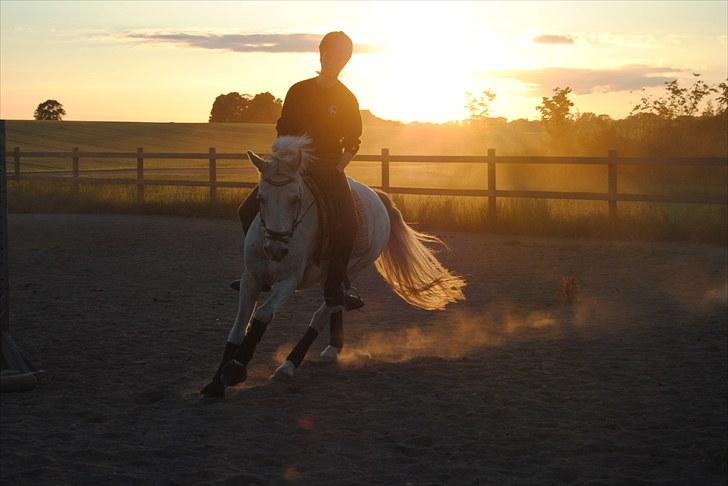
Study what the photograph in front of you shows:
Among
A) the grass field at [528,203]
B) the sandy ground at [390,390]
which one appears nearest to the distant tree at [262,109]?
the grass field at [528,203]

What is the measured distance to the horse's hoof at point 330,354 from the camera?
765 centimetres

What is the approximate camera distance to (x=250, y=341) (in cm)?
662

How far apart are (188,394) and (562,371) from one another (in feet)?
8.43

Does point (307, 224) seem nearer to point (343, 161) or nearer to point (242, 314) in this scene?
point (343, 161)

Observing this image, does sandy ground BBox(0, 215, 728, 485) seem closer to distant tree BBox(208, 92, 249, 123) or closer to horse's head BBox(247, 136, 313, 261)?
horse's head BBox(247, 136, 313, 261)

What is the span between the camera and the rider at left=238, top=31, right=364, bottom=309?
23.2 ft

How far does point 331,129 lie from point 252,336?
1557mm

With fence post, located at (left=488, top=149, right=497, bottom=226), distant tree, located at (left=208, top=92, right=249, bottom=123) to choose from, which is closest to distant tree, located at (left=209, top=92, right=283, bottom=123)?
distant tree, located at (left=208, top=92, right=249, bottom=123)

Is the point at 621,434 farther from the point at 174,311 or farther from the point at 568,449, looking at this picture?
the point at 174,311

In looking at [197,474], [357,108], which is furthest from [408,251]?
[197,474]

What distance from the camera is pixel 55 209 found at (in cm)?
2420

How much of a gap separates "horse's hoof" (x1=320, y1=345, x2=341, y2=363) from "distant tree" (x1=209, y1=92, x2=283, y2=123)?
86.2 metres

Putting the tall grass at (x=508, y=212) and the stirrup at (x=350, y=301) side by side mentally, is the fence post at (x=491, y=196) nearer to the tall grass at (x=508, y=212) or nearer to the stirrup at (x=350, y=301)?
the tall grass at (x=508, y=212)

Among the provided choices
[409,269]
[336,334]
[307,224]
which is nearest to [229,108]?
[409,269]
